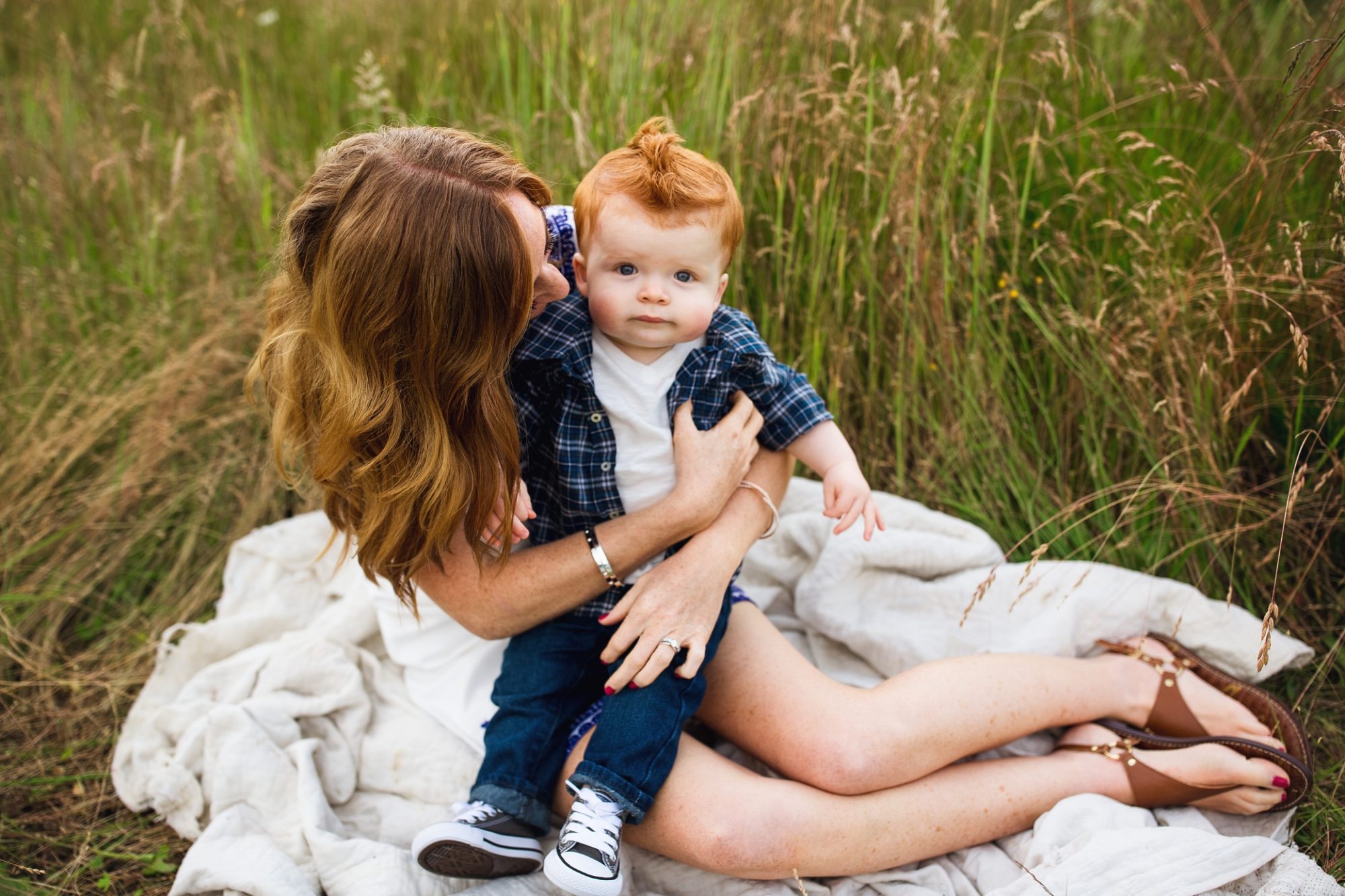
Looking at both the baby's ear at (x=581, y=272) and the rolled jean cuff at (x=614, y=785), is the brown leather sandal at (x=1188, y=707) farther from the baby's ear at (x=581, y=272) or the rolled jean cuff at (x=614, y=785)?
the baby's ear at (x=581, y=272)

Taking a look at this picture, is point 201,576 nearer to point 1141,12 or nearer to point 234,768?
point 234,768

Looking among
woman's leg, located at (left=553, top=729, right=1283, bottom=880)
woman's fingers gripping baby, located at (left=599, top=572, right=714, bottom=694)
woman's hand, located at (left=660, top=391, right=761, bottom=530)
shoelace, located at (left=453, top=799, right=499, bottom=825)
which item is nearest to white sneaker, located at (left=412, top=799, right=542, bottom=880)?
shoelace, located at (left=453, top=799, right=499, bottom=825)

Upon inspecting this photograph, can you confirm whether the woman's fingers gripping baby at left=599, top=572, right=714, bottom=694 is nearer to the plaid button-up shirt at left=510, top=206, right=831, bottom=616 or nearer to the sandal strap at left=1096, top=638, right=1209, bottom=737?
the plaid button-up shirt at left=510, top=206, right=831, bottom=616

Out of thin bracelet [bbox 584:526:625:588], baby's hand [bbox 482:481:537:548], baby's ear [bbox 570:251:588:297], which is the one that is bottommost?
Result: thin bracelet [bbox 584:526:625:588]

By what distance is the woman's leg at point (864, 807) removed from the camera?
5.67 feet

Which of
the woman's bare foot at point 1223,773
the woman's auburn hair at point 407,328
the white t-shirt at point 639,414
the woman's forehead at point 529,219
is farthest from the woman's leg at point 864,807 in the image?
the woman's forehead at point 529,219

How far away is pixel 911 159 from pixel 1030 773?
150 centimetres

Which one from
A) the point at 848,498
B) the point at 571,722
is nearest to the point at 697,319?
the point at 848,498

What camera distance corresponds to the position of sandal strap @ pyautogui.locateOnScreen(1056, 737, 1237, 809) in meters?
1.92

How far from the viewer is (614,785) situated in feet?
5.50

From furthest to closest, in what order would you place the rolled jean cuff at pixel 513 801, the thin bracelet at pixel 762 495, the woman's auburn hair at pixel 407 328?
1. the thin bracelet at pixel 762 495
2. the rolled jean cuff at pixel 513 801
3. the woman's auburn hair at pixel 407 328

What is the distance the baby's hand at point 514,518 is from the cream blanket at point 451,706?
0.46 metres

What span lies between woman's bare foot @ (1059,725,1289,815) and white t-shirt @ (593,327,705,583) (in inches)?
43.3

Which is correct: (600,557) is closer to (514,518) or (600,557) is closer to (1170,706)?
(514,518)
